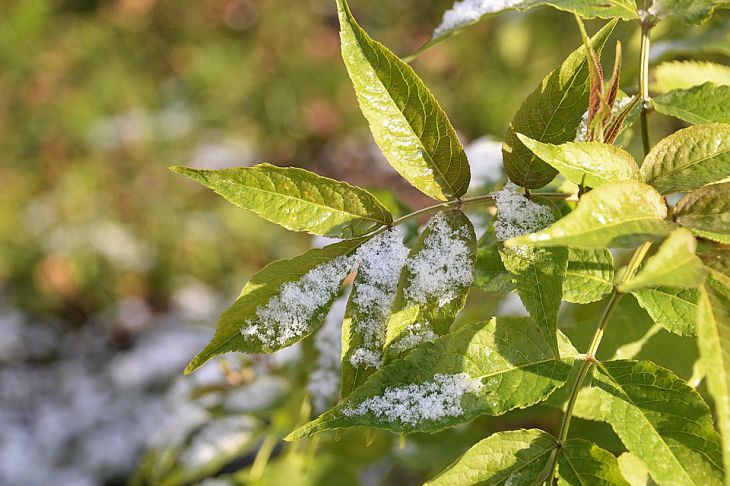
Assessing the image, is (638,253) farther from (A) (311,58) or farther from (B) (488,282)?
(A) (311,58)

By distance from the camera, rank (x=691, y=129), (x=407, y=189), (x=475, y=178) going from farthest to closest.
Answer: (x=407, y=189)
(x=475, y=178)
(x=691, y=129)

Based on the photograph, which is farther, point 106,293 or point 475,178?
point 106,293

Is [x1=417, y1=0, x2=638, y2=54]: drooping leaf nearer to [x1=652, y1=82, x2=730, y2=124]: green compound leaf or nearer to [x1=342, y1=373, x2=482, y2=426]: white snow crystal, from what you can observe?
[x1=652, y1=82, x2=730, y2=124]: green compound leaf

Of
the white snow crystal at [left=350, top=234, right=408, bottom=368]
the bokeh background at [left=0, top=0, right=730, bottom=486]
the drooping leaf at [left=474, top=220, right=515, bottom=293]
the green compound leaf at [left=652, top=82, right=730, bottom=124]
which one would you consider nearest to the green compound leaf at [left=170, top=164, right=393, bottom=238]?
the white snow crystal at [left=350, top=234, right=408, bottom=368]

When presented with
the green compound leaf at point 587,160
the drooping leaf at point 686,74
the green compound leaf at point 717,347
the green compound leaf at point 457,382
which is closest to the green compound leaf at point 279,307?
the green compound leaf at point 457,382

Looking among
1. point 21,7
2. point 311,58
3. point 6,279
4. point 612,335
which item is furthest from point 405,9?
point 612,335

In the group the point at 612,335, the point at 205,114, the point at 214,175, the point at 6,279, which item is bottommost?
the point at 612,335
